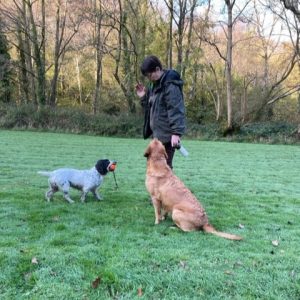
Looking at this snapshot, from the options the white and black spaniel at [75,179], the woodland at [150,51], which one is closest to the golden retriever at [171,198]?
the white and black spaniel at [75,179]

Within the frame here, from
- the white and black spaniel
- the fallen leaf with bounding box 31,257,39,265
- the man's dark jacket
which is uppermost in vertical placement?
the man's dark jacket

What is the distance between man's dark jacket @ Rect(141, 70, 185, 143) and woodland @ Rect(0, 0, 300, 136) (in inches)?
875

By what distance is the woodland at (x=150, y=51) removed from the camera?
93.7ft

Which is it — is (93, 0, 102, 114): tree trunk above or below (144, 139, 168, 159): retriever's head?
above

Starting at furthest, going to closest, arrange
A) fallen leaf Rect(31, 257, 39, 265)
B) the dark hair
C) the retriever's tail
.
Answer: the dark hair → the retriever's tail → fallen leaf Rect(31, 257, 39, 265)

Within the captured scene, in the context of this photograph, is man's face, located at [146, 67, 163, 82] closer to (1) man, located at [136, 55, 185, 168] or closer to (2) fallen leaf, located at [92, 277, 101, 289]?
(1) man, located at [136, 55, 185, 168]

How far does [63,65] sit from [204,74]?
1205cm

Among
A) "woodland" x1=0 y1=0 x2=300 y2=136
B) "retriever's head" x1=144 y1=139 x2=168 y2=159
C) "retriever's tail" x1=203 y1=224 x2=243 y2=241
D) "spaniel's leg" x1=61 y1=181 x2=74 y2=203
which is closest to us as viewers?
"retriever's tail" x1=203 y1=224 x2=243 y2=241

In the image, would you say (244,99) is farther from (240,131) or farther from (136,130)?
(136,130)

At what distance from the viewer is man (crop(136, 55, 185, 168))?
5066 mm

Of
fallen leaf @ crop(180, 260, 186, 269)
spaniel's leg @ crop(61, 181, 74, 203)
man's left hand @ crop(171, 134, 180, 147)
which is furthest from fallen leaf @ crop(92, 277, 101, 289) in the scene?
spaniel's leg @ crop(61, 181, 74, 203)

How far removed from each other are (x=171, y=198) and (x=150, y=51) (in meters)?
27.4

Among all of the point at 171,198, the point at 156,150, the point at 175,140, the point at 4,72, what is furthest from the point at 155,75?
the point at 4,72

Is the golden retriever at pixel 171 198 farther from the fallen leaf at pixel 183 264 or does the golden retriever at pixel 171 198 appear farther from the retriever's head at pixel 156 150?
the fallen leaf at pixel 183 264
